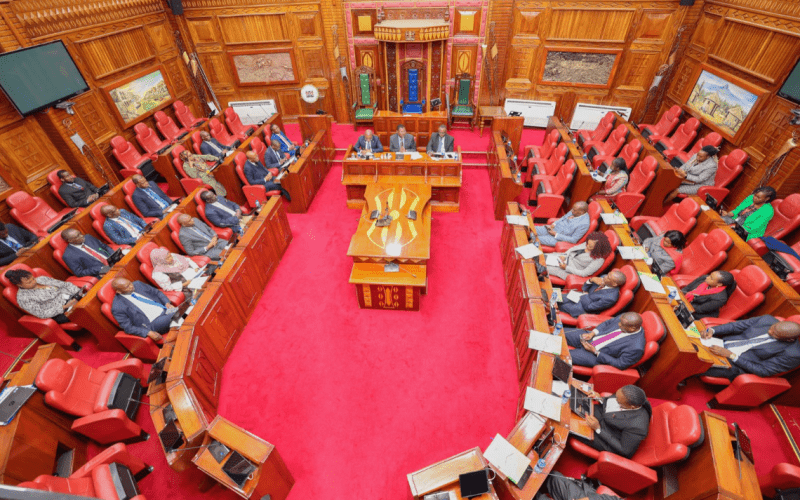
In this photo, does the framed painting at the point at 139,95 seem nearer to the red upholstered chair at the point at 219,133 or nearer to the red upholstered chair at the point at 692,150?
the red upholstered chair at the point at 219,133

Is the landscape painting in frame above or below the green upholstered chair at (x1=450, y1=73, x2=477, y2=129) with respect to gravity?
above

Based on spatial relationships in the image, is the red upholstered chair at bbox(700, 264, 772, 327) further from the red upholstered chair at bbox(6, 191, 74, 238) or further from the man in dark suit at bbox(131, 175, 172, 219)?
the red upholstered chair at bbox(6, 191, 74, 238)

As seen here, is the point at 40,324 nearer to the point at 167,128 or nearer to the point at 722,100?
the point at 167,128

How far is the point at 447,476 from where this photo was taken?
2.86m

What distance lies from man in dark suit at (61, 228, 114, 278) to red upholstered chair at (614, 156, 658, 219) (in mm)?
8468

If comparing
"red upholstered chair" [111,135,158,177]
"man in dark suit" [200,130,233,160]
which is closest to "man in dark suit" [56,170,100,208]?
"red upholstered chair" [111,135,158,177]

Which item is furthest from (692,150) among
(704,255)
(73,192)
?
(73,192)

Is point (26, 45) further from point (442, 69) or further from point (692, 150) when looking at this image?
point (692, 150)

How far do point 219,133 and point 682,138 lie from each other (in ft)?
36.7

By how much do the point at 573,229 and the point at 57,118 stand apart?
387 inches

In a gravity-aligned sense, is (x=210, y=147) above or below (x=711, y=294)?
above

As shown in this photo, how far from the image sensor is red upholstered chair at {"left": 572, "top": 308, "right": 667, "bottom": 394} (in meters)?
3.58

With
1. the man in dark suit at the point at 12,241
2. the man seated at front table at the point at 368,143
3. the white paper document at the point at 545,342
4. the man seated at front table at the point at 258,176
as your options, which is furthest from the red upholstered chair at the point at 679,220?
the man in dark suit at the point at 12,241

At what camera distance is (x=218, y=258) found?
5316mm
